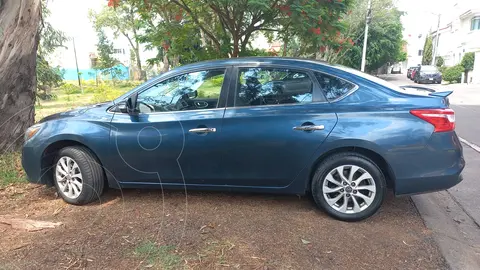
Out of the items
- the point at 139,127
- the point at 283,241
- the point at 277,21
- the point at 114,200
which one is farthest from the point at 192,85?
the point at 277,21

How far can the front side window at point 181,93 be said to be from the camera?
13.0ft

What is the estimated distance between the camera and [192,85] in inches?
159

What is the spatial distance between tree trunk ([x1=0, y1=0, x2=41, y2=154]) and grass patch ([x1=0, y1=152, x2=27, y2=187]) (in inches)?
8.2

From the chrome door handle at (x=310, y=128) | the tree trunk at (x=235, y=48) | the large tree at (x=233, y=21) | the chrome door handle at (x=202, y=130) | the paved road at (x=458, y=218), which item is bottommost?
the paved road at (x=458, y=218)

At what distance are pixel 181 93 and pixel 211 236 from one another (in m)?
1.59

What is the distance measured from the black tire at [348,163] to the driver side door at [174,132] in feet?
3.45

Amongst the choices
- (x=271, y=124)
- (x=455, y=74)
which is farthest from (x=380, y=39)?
(x=271, y=124)

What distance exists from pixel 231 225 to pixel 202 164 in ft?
2.32

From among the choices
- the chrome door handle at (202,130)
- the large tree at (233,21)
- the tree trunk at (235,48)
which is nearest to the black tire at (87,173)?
the chrome door handle at (202,130)

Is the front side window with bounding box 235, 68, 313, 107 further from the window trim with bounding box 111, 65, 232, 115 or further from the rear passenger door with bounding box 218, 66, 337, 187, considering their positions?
the window trim with bounding box 111, 65, 232, 115

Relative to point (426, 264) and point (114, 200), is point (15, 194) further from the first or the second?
point (426, 264)

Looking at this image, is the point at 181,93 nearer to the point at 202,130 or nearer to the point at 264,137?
the point at 202,130

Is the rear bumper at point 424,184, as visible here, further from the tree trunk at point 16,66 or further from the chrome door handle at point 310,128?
the tree trunk at point 16,66

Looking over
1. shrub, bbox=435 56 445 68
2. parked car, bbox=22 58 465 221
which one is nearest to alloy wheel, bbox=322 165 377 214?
parked car, bbox=22 58 465 221
